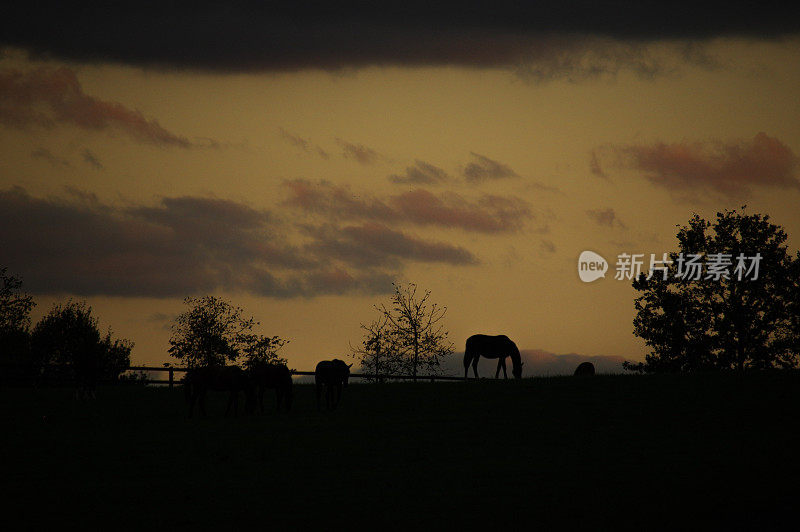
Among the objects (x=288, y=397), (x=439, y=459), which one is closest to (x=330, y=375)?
(x=288, y=397)

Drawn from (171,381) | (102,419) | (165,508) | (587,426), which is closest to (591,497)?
(165,508)

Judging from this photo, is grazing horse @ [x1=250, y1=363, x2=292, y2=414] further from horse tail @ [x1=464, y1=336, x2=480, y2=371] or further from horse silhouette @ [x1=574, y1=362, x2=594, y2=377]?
horse silhouette @ [x1=574, y1=362, x2=594, y2=377]

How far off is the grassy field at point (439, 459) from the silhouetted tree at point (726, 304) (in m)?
22.6

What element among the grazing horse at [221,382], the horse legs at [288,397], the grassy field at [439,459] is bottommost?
the grassy field at [439,459]

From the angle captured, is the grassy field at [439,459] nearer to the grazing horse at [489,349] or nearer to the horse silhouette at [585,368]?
the grazing horse at [489,349]

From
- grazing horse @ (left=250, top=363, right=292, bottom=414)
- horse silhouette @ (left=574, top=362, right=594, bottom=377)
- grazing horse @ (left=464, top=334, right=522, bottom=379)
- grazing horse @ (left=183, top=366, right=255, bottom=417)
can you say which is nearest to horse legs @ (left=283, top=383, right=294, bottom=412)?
grazing horse @ (left=250, top=363, right=292, bottom=414)

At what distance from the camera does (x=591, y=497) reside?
59.5 ft

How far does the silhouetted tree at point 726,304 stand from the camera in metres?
59.0

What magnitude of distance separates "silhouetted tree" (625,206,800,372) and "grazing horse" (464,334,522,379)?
16821 millimetres

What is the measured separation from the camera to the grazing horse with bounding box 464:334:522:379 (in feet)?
159

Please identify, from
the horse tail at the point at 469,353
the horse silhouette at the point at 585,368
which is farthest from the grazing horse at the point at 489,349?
the horse silhouette at the point at 585,368

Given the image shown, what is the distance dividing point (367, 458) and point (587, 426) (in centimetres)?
877

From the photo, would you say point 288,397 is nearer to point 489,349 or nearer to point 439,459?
point 439,459

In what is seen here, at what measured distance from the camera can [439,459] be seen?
23.0 m
